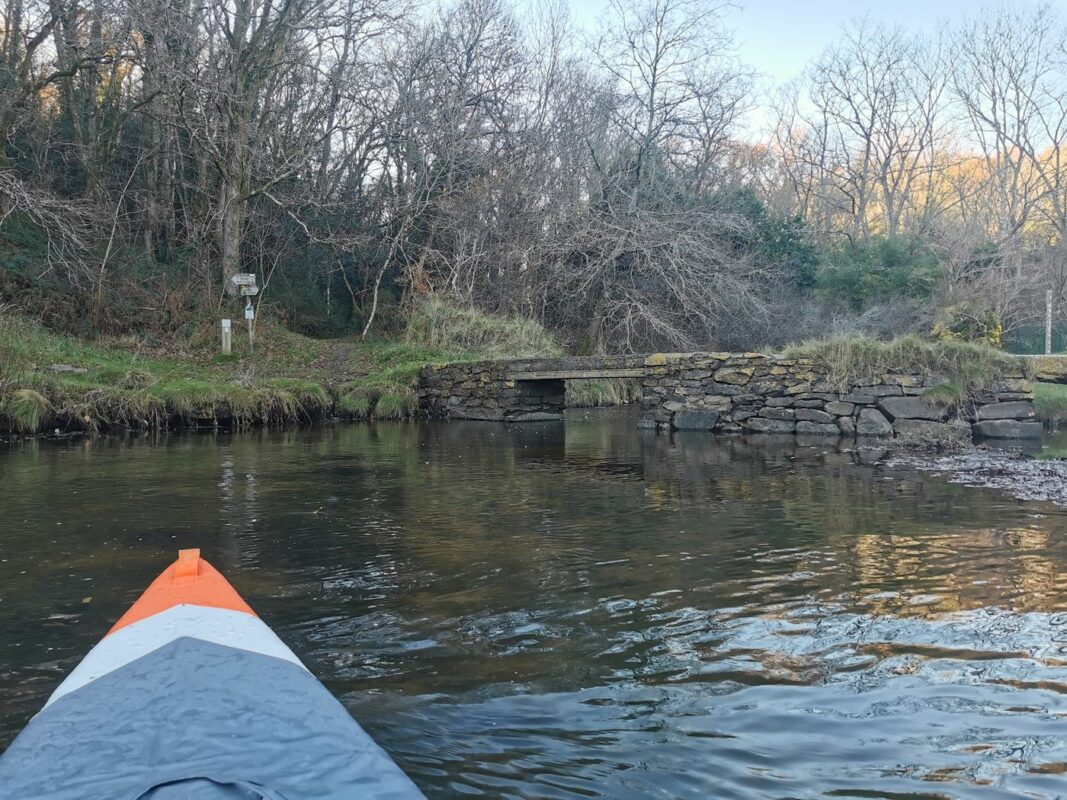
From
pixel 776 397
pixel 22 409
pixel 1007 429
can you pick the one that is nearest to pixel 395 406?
pixel 22 409

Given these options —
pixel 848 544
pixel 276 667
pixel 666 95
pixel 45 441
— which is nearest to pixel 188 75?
pixel 45 441

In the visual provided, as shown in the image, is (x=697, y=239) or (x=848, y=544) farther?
(x=697, y=239)

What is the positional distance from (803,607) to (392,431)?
32.9ft

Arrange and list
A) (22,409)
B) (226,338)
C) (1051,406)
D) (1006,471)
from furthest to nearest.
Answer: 1. (226,338)
2. (1051,406)
3. (22,409)
4. (1006,471)

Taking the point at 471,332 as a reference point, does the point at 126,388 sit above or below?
below

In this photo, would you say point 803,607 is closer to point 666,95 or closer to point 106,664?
point 106,664

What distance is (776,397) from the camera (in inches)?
492

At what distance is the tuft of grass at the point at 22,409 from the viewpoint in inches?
474

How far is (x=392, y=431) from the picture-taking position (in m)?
13.3

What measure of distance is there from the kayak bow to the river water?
0.49 m

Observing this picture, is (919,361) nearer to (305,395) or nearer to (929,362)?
(929,362)

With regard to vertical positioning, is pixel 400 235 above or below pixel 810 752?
above

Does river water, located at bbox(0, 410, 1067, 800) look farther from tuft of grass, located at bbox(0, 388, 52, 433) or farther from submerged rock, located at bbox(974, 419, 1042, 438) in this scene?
tuft of grass, located at bbox(0, 388, 52, 433)

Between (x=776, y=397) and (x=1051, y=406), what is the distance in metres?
4.55
